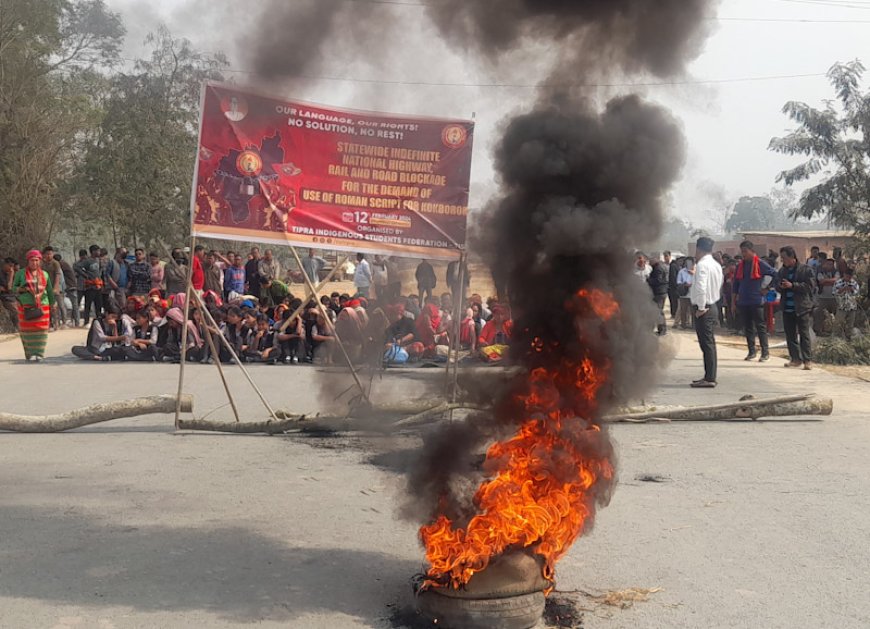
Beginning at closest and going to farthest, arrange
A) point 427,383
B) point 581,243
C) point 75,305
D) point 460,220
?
point 581,243, point 460,220, point 427,383, point 75,305

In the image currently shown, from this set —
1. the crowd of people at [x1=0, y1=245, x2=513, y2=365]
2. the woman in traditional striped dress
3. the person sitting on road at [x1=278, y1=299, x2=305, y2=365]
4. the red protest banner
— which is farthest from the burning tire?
the woman in traditional striped dress

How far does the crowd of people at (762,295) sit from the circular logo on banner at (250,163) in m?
3.53

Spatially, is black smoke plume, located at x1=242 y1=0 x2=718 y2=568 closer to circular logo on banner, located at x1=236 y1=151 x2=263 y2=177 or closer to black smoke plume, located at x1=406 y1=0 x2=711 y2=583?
black smoke plume, located at x1=406 y1=0 x2=711 y2=583

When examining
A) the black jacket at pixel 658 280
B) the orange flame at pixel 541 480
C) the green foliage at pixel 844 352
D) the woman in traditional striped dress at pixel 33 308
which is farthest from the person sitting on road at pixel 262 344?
the orange flame at pixel 541 480

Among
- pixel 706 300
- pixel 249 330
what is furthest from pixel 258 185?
A: pixel 249 330

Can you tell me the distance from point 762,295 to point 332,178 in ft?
26.1

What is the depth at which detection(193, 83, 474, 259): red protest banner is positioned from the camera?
7.99 meters

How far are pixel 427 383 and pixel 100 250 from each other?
12.2 metres

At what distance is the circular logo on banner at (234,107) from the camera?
7859 millimetres

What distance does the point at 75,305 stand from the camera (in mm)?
20922

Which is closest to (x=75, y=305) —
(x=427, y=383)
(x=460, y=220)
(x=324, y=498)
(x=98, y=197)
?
(x=98, y=197)

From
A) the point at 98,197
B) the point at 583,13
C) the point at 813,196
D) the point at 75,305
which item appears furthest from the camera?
the point at 98,197

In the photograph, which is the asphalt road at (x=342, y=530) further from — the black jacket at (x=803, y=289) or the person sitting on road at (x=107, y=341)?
the person sitting on road at (x=107, y=341)

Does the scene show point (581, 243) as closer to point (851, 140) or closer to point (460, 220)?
point (460, 220)
